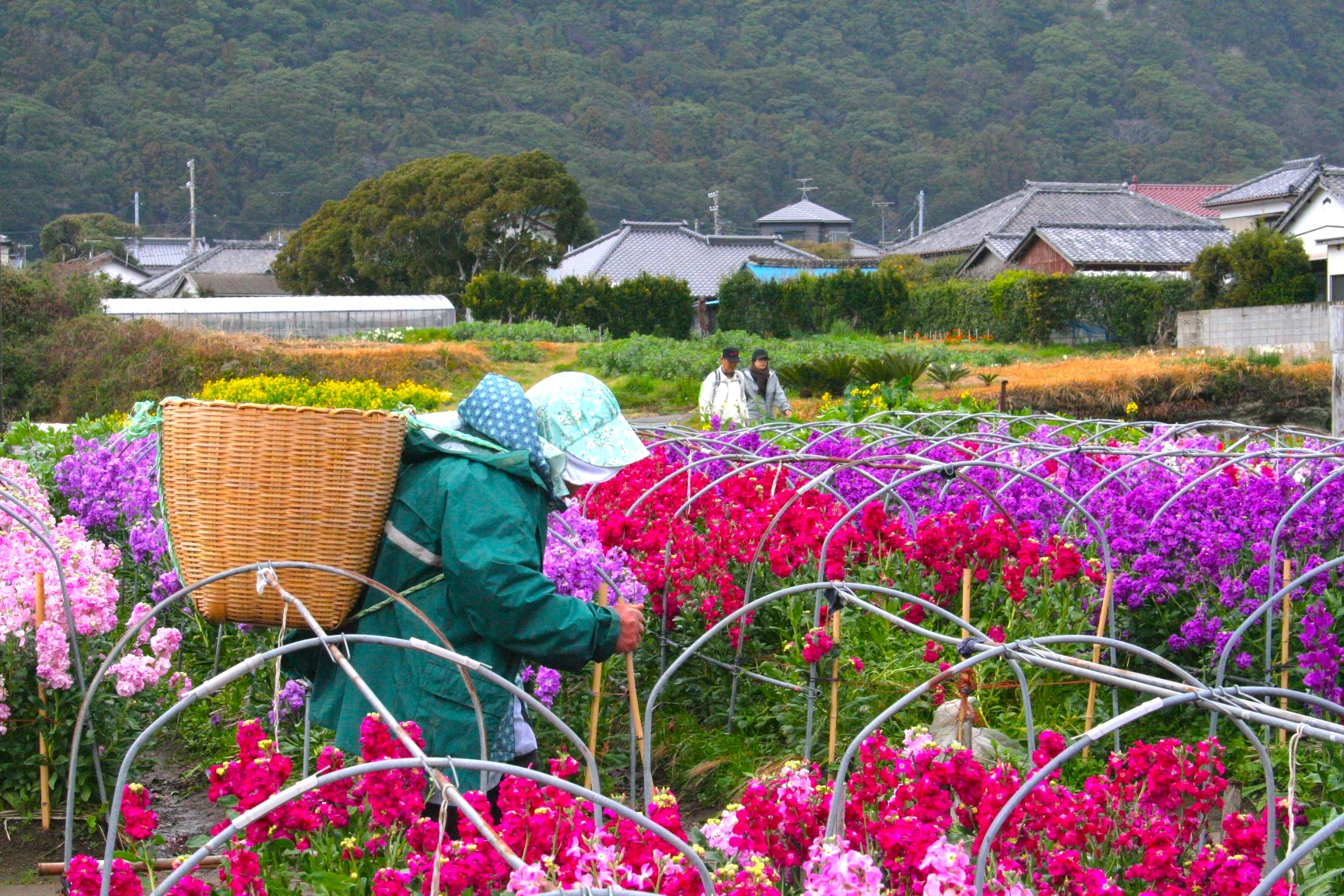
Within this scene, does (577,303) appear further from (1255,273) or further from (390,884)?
(390,884)

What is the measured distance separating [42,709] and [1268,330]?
18.9 metres

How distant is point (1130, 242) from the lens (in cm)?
3108

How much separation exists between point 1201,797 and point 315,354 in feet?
56.0

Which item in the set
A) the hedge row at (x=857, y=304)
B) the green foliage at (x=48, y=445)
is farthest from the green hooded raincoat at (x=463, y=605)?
the hedge row at (x=857, y=304)

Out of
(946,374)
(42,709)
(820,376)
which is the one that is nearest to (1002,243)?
(946,374)

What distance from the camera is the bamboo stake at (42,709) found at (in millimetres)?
2984

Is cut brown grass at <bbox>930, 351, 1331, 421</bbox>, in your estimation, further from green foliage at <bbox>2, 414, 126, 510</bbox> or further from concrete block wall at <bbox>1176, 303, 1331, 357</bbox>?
green foliage at <bbox>2, 414, 126, 510</bbox>

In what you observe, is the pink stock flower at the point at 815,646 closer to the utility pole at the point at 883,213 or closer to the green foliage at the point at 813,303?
the green foliage at the point at 813,303

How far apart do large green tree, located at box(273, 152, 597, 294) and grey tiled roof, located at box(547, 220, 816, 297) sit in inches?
117

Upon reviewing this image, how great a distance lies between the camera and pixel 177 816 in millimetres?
3342

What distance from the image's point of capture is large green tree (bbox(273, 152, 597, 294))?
110ft

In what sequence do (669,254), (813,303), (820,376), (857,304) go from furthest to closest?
(669,254)
(813,303)
(857,304)
(820,376)

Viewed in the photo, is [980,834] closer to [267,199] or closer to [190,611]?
[190,611]

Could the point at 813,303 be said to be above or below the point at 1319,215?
below
